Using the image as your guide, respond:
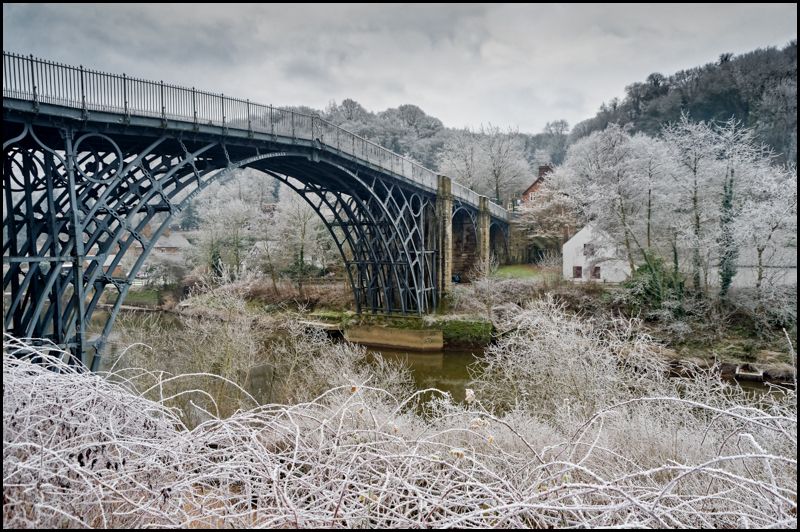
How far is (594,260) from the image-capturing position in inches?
825

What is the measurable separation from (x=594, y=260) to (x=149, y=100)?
59.2ft

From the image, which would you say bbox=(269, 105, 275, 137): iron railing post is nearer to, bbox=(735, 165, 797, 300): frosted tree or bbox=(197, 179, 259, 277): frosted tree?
bbox=(735, 165, 797, 300): frosted tree

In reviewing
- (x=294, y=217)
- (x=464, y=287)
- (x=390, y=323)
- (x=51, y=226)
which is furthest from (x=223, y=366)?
(x=294, y=217)

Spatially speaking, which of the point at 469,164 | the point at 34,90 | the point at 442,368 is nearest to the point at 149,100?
the point at 34,90

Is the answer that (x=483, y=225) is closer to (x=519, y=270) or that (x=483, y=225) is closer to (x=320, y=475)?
(x=519, y=270)

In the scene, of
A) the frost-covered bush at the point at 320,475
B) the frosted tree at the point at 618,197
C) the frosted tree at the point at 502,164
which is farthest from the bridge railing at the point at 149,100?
the frosted tree at the point at 502,164

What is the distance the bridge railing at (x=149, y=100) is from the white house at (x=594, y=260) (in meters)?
11.9

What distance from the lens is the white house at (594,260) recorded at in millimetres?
20516

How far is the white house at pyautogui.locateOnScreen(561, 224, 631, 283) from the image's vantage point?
67.3ft

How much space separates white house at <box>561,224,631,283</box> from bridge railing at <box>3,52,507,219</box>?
39.1 feet

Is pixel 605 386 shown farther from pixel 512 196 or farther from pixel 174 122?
pixel 512 196

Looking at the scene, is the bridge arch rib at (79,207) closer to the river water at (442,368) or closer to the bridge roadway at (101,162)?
the bridge roadway at (101,162)

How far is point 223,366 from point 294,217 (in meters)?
19.6

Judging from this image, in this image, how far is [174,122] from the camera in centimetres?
1009
